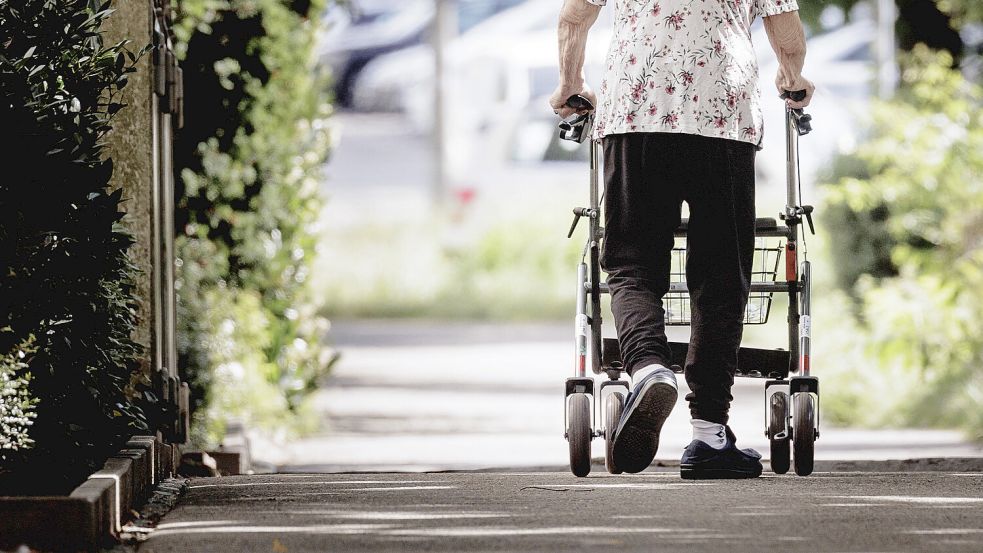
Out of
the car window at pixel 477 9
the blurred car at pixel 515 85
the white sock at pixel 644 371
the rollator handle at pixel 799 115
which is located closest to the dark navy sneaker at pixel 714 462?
the white sock at pixel 644 371

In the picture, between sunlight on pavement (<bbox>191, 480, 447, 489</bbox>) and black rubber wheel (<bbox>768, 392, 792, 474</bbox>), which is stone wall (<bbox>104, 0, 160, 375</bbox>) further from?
black rubber wheel (<bbox>768, 392, 792, 474</bbox>)

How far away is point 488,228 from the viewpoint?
22344 millimetres

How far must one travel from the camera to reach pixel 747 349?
18.4ft

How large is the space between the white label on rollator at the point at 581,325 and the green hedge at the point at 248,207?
2.51 m

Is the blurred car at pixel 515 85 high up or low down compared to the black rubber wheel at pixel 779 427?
up

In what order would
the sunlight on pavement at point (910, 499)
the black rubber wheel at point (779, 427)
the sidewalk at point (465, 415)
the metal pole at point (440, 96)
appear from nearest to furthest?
the sunlight on pavement at point (910, 499) < the black rubber wheel at point (779, 427) < the sidewalk at point (465, 415) < the metal pole at point (440, 96)

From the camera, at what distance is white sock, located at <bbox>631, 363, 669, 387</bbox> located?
4953 millimetres

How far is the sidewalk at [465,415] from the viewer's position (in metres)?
8.99

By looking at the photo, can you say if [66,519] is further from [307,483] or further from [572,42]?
[572,42]

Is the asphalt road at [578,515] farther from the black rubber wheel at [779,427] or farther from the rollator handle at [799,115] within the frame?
the rollator handle at [799,115]

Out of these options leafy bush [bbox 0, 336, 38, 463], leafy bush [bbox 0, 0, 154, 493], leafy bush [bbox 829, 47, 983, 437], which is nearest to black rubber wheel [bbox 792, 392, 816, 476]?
leafy bush [bbox 0, 0, 154, 493]

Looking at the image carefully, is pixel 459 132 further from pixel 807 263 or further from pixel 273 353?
pixel 807 263

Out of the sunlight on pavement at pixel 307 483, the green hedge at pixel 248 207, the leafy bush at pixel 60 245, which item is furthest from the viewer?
the green hedge at pixel 248 207

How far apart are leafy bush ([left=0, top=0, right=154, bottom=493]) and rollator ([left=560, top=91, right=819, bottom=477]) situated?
1.36 metres
